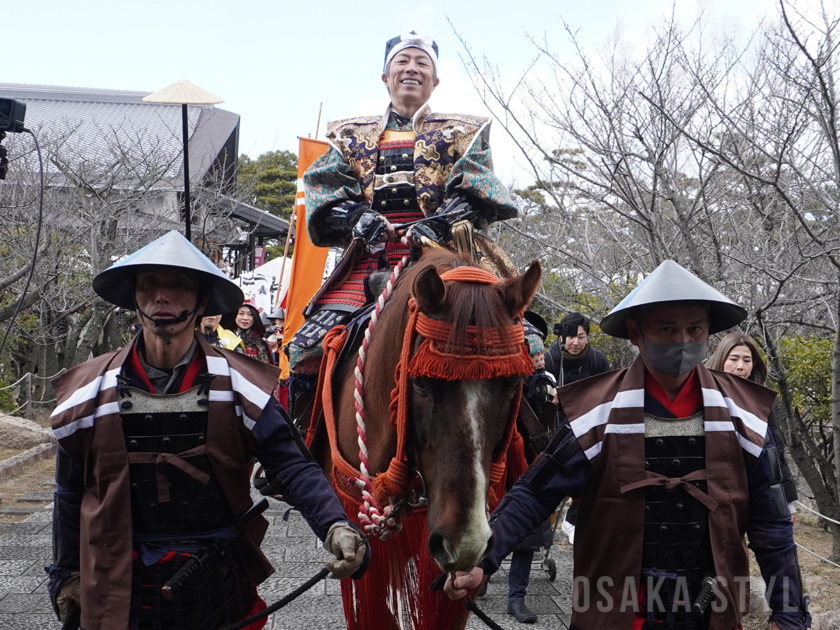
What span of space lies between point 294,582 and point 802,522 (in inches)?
196

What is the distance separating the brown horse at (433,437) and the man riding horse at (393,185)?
672 mm

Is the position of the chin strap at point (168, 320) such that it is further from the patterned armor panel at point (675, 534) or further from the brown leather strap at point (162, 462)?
the patterned armor panel at point (675, 534)

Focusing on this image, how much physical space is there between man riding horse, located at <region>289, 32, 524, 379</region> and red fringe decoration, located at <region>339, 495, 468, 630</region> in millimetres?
1199

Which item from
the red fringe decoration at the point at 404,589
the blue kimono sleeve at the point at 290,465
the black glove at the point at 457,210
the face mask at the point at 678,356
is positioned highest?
the black glove at the point at 457,210

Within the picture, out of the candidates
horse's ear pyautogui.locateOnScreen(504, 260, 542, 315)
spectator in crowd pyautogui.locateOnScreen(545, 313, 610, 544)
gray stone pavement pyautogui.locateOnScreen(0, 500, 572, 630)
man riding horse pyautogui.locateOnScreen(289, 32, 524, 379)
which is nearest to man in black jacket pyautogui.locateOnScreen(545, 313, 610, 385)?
spectator in crowd pyautogui.locateOnScreen(545, 313, 610, 544)

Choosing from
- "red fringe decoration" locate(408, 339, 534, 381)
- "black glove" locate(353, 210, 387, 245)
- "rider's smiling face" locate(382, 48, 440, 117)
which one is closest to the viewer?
"red fringe decoration" locate(408, 339, 534, 381)

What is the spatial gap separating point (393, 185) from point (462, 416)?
223 cm

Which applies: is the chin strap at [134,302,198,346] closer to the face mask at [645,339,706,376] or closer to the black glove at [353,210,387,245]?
the black glove at [353,210,387,245]

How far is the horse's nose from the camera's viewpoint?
2357mm

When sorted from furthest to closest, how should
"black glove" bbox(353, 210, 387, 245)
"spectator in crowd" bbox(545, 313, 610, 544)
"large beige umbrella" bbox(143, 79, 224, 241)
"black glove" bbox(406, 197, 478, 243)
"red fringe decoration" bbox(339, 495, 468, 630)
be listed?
"spectator in crowd" bbox(545, 313, 610, 544), "large beige umbrella" bbox(143, 79, 224, 241), "black glove" bbox(353, 210, 387, 245), "black glove" bbox(406, 197, 478, 243), "red fringe decoration" bbox(339, 495, 468, 630)

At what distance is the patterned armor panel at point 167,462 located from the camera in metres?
2.67

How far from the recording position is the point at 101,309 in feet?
42.0

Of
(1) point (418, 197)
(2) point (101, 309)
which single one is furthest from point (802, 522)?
(2) point (101, 309)

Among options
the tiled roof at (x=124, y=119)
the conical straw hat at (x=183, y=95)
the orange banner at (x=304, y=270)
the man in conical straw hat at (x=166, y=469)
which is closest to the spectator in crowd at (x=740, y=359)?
the man in conical straw hat at (x=166, y=469)
